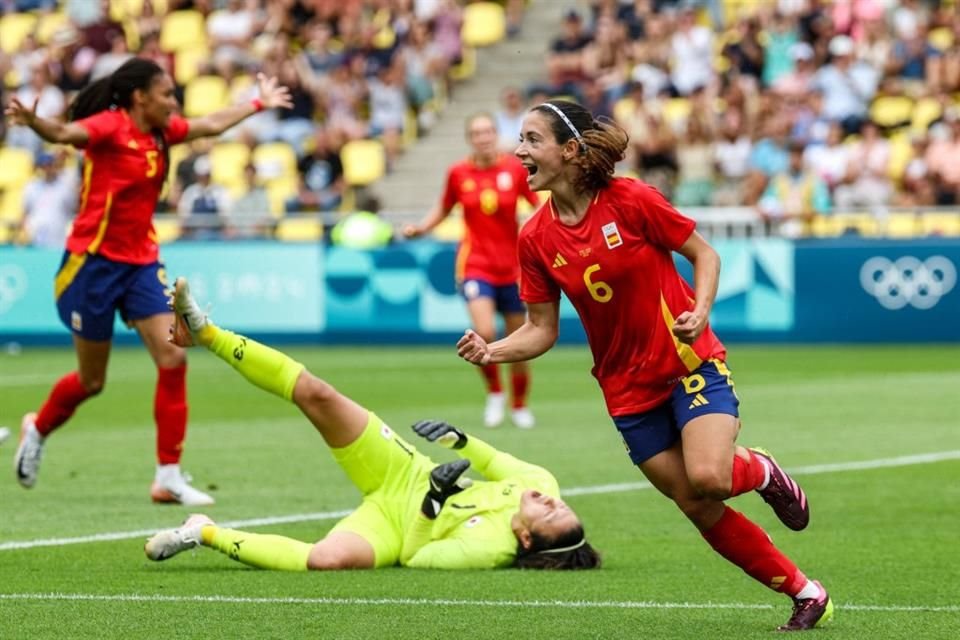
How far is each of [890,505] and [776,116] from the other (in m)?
15.9

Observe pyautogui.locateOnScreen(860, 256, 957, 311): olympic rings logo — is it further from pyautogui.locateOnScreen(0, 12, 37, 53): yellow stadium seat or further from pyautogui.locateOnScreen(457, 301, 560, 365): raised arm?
pyautogui.locateOnScreen(0, 12, 37, 53): yellow stadium seat

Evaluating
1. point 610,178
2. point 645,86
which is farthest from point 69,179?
point 610,178

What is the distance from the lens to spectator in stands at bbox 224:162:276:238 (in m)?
25.8

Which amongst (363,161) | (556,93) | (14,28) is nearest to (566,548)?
(556,93)

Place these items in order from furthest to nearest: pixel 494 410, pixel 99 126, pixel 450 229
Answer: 1. pixel 450 229
2. pixel 494 410
3. pixel 99 126

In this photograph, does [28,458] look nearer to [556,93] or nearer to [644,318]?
[644,318]

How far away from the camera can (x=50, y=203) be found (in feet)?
90.0

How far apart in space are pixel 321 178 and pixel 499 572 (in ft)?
64.2

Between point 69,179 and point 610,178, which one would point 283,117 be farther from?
point 610,178

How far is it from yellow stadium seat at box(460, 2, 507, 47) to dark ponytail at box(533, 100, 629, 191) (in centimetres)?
2404

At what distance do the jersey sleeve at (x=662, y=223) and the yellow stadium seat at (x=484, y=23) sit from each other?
954 inches

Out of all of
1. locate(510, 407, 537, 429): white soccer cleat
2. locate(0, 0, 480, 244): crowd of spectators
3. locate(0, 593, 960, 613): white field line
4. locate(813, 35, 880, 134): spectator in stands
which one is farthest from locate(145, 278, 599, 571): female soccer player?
locate(813, 35, 880, 134): spectator in stands

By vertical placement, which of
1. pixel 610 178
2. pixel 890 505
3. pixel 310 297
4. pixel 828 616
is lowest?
pixel 310 297

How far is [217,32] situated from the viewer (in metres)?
32.2
